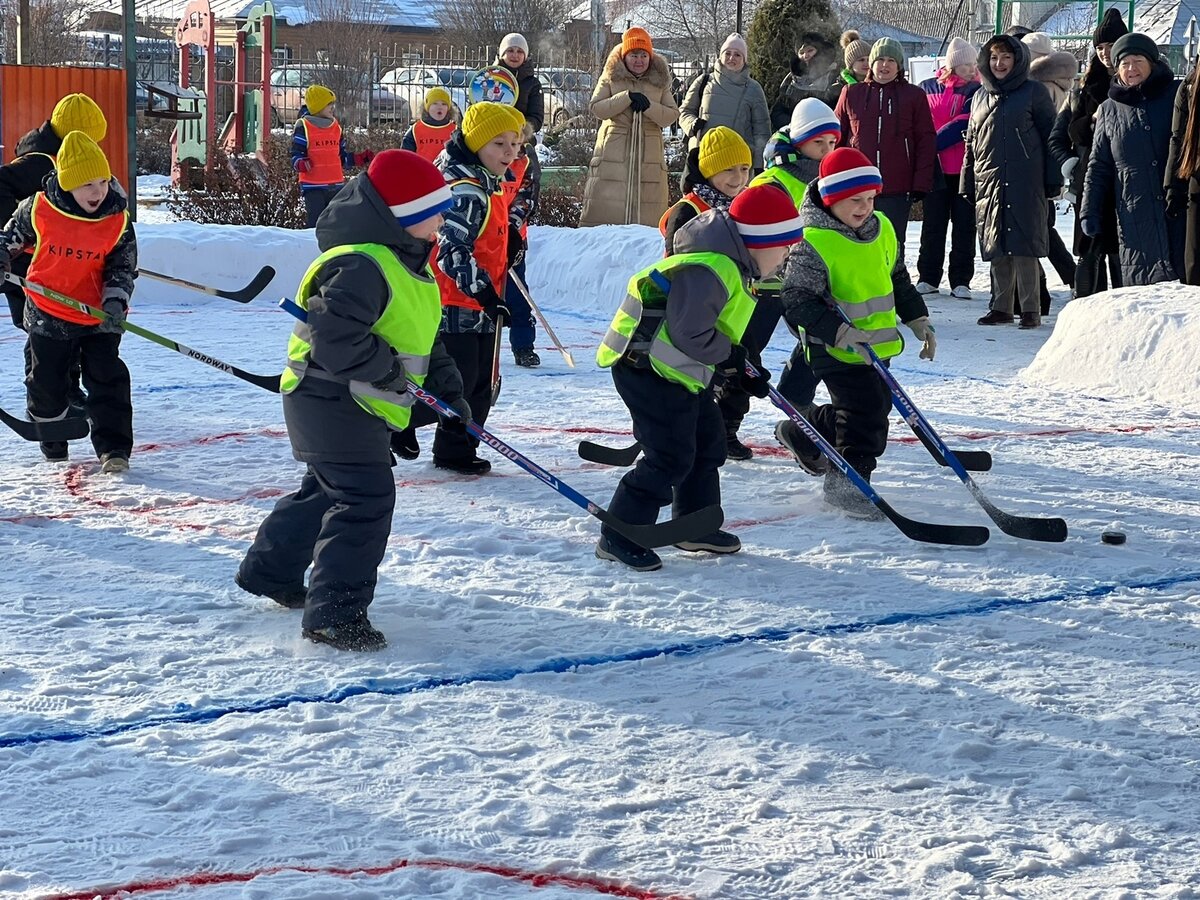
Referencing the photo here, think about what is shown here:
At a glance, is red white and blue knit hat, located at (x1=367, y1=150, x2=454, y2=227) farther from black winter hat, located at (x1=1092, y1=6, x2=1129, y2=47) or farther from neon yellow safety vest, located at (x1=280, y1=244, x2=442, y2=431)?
black winter hat, located at (x1=1092, y1=6, x2=1129, y2=47)

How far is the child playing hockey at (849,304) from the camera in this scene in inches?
199

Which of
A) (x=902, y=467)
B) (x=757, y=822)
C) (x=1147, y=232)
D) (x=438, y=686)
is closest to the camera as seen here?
(x=757, y=822)

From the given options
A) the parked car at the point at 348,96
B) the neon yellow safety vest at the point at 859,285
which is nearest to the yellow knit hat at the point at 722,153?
the neon yellow safety vest at the point at 859,285

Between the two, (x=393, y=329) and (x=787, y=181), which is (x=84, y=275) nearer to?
(x=393, y=329)

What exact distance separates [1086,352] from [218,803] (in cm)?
589

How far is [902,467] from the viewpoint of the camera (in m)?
6.00

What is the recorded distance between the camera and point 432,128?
10617mm

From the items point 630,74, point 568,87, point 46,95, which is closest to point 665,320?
point 630,74

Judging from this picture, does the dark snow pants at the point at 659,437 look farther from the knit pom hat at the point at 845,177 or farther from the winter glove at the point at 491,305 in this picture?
the winter glove at the point at 491,305

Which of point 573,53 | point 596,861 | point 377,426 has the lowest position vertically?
point 596,861

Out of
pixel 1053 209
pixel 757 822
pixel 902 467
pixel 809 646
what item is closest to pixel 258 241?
pixel 1053 209

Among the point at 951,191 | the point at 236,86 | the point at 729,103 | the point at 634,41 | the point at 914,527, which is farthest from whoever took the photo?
the point at 236,86

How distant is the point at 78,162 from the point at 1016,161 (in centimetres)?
581

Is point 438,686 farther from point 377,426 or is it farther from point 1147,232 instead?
point 1147,232
